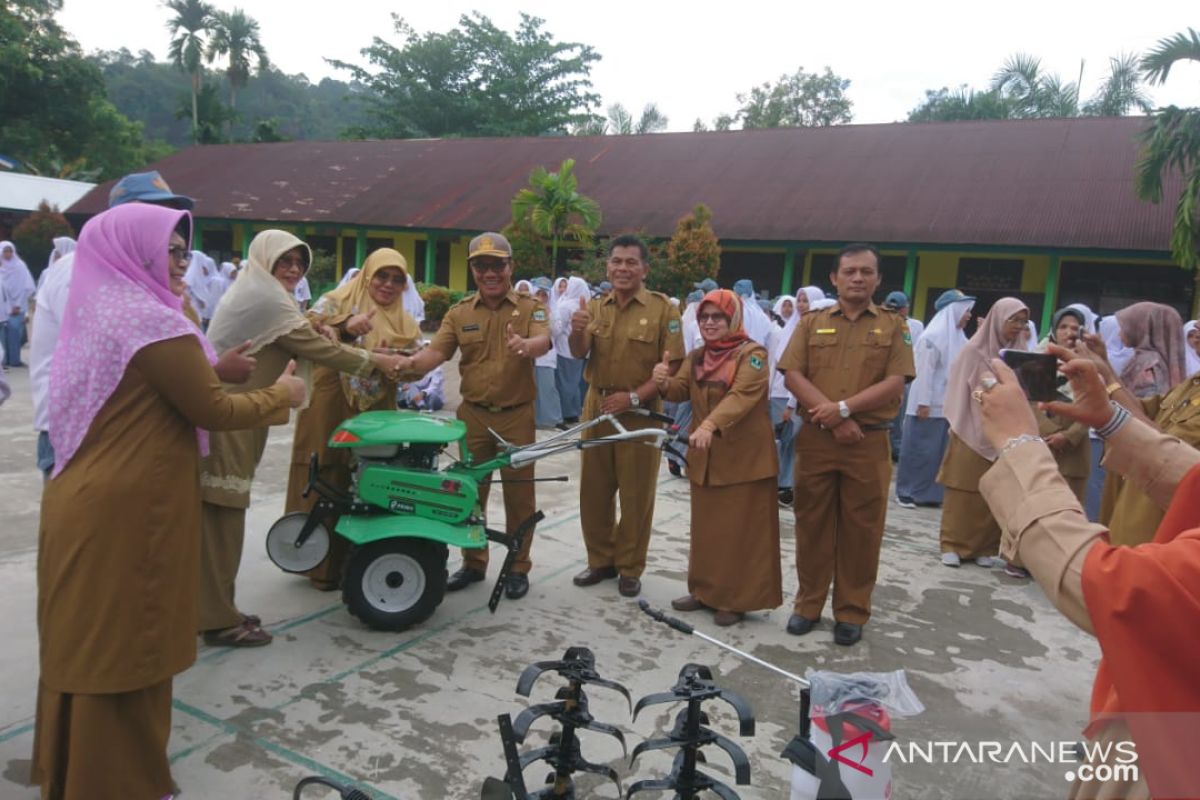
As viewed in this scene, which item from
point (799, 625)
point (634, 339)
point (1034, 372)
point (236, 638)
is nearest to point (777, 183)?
point (634, 339)

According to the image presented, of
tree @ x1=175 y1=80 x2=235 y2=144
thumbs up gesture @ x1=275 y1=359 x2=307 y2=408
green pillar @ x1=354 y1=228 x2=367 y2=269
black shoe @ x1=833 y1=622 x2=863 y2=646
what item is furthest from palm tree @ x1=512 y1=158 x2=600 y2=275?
tree @ x1=175 y1=80 x2=235 y2=144

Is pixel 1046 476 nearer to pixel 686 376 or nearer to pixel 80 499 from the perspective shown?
pixel 80 499

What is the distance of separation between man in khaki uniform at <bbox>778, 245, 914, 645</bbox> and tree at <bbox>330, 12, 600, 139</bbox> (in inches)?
1110

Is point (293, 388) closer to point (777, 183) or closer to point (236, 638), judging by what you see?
point (236, 638)

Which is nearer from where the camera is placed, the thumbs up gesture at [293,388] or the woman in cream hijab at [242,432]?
the thumbs up gesture at [293,388]

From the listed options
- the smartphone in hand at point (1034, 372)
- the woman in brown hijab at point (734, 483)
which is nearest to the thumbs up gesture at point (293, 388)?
the woman in brown hijab at point (734, 483)

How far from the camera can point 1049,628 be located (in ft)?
14.0

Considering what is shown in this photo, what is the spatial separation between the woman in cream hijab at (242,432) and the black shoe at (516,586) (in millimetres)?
1195

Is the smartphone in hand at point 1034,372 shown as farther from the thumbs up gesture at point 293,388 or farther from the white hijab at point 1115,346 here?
the white hijab at point 1115,346

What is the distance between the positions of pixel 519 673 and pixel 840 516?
5.62ft

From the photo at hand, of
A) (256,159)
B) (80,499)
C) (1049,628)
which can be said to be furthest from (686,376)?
(256,159)

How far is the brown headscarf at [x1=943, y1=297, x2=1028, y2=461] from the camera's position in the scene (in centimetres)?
500

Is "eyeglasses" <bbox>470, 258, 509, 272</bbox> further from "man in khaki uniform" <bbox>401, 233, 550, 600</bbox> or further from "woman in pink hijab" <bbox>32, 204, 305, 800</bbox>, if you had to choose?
"woman in pink hijab" <bbox>32, 204, 305, 800</bbox>

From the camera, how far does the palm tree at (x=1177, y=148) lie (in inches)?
387
